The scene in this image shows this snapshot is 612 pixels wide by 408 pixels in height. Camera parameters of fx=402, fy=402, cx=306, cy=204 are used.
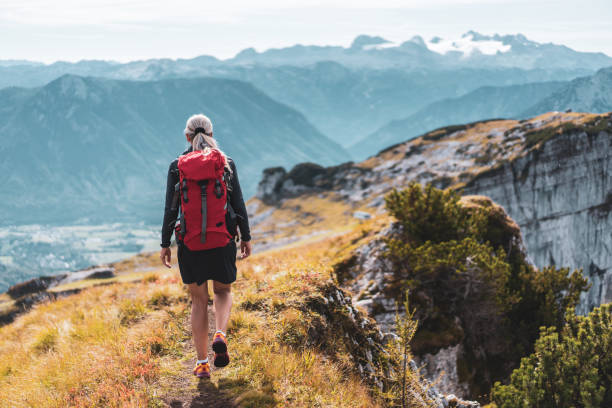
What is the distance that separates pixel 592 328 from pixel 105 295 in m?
16.1

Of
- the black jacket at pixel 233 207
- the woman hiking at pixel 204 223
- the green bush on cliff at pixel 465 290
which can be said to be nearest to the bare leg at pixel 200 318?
the woman hiking at pixel 204 223

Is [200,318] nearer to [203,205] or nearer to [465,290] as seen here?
[203,205]

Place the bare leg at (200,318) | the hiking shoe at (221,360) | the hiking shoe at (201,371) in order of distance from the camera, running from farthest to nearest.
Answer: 1. the hiking shoe at (201,371)
2. the bare leg at (200,318)
3. the hiking shoe at (221,360)

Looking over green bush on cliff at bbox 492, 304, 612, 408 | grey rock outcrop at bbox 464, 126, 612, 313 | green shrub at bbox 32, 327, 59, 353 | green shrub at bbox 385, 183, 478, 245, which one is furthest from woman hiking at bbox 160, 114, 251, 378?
grey rock outcrop at bbox 464, 126, 612, 313

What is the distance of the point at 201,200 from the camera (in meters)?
6.18

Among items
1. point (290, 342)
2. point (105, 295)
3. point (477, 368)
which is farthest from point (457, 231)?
point (105, 295)

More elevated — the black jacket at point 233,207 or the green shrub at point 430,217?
the black jacket at point 233,207

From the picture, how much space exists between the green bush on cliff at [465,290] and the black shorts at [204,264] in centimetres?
1189

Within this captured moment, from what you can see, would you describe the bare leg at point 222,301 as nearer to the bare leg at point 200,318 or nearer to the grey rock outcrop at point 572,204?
the bare leg at point 200,318

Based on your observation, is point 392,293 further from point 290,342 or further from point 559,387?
point 290,342

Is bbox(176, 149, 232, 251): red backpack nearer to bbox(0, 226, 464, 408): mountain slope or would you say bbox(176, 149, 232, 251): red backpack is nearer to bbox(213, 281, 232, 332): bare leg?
bbox(213, 281, 232, 332): bare leg

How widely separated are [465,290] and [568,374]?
6.91 metres

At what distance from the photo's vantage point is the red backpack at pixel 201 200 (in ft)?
20.2

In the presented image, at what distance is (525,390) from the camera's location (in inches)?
480
